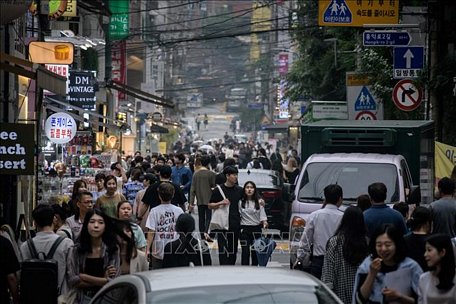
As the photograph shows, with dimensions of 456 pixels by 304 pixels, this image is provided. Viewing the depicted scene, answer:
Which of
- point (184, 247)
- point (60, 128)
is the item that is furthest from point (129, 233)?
point (60, 128)

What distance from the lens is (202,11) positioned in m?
166

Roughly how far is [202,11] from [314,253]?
506 feet

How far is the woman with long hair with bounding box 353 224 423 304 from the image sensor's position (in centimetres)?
954

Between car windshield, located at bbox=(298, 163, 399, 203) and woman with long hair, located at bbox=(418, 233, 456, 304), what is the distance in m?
8.58

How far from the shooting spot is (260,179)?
29953 mm

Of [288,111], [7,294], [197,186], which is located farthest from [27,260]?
[288,111]

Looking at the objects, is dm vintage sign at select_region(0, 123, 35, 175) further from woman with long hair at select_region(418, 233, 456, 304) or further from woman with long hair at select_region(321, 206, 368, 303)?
woman with long hair at select_region(418, 233, 456, 304)

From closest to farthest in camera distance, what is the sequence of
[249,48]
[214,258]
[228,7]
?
[214,258] < [249,48] < [228,7]

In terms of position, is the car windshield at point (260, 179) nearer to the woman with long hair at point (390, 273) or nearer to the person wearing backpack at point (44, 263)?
the person wearing backpack at point (44, 263)

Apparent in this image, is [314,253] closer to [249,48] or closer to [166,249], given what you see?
[166,249]

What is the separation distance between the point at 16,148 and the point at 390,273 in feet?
20.3

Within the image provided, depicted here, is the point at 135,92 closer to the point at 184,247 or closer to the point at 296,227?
the point at 296,227

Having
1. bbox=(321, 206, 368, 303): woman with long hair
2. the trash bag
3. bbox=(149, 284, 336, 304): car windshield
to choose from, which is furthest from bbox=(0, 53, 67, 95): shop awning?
bbox=(149, 284, 336, 304): car windshield

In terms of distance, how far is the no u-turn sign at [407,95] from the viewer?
88.1 ft
